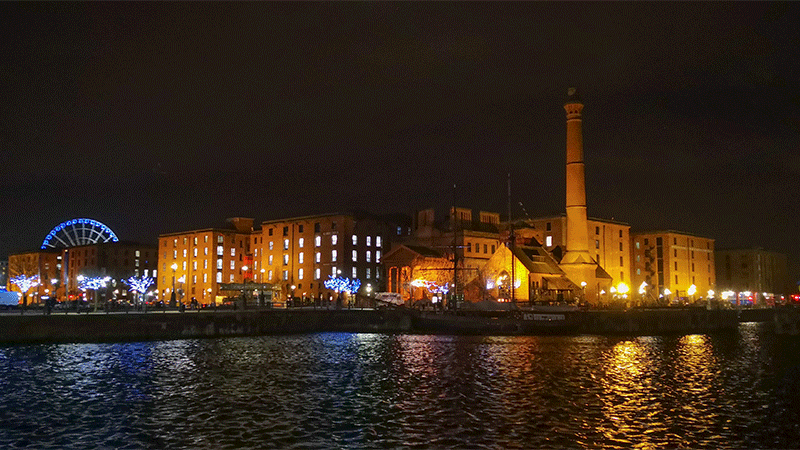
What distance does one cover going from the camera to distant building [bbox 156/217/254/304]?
389ft

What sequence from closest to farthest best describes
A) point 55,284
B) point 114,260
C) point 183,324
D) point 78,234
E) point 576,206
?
point 183,324 → point 576,206 → point 114,260 → point 55,284 → point 78,234

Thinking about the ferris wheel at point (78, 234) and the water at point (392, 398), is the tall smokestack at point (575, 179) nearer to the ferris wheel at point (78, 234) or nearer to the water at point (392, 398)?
the water at point (392, 398)

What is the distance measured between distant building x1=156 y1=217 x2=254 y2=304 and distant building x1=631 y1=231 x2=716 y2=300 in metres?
70.2

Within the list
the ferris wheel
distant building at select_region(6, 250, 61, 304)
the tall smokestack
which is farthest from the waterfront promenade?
distant building at select_region(6, 250, 61, 304)

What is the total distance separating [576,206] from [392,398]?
206 ft

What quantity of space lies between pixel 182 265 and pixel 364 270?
38.1m

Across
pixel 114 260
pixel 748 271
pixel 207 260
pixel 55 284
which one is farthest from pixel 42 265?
pixel 748 271

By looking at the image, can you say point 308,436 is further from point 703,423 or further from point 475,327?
point 475,327

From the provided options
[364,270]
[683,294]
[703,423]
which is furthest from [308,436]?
[683,294]

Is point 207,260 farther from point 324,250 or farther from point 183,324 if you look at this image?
point 183,324

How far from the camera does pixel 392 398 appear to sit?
2878cm

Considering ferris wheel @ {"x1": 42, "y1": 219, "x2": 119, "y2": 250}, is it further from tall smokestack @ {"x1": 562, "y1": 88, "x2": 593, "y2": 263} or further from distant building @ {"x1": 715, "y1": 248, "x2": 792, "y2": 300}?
distant building @ {"x1": 715, "y1": 248, "x2": 792, "y2": 300}

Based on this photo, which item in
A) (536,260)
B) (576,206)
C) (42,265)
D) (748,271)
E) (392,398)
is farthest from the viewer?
(42,265)

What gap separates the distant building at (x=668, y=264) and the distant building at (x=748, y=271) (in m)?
24.4
